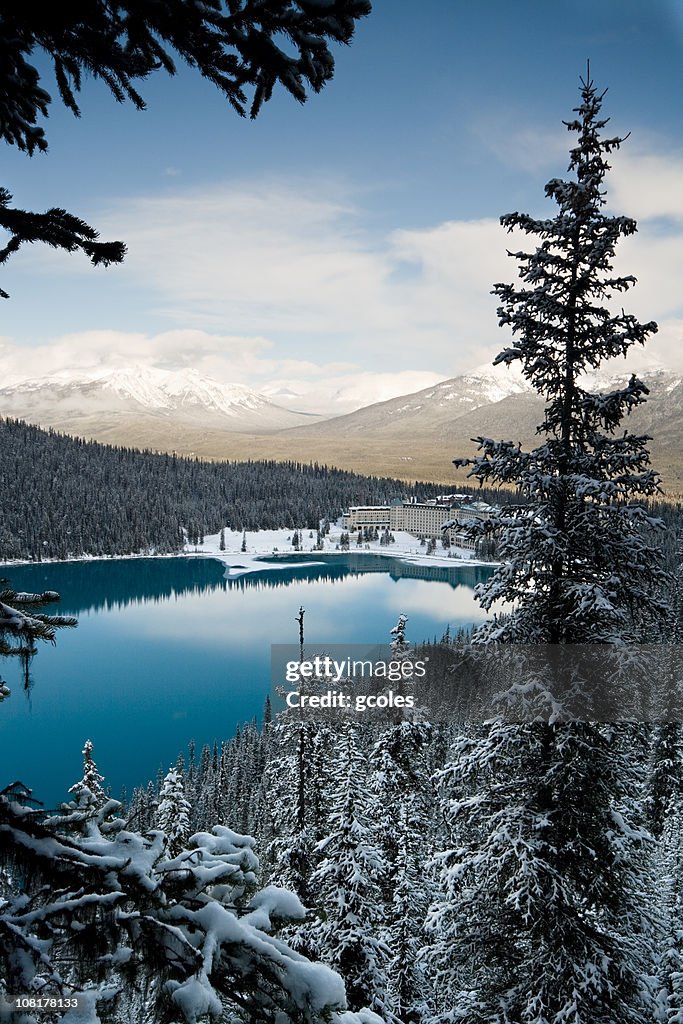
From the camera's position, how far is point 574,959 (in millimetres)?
6102

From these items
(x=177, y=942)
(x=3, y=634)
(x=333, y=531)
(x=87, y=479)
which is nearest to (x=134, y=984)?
(x=177, y=942)

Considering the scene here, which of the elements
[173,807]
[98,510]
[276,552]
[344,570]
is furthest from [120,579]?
[173,807]

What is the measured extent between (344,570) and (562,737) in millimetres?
141198

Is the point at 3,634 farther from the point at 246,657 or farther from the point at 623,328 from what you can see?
the point at 246,657

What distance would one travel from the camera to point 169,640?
88.2 meters

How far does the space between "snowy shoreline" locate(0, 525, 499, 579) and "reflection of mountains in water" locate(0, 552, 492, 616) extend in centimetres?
130

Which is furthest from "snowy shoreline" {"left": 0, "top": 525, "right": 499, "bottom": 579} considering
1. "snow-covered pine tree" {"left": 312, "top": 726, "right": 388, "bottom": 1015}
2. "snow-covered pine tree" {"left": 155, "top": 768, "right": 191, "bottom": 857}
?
"snow-covered pine tree" {"left": 312, "top": 726, "right": 388, "bottom": 1015}

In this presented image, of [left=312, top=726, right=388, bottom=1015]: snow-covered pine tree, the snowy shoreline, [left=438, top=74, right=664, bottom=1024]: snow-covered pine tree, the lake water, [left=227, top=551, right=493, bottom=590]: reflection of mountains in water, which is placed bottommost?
the lake water

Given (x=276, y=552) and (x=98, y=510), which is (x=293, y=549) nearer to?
→ (x=276, y=552)

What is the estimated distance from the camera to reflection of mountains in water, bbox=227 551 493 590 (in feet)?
447

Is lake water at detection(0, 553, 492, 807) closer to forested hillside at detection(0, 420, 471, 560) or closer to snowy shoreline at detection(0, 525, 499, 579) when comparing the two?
snowy shoreline at detection(0, 525, 499, 579)

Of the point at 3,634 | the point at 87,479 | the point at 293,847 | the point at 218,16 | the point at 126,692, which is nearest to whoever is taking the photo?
the point at 218,16

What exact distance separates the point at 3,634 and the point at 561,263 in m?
6.74

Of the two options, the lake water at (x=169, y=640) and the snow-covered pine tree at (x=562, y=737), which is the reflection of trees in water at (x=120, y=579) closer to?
the lake water at (x=169, y=640)
